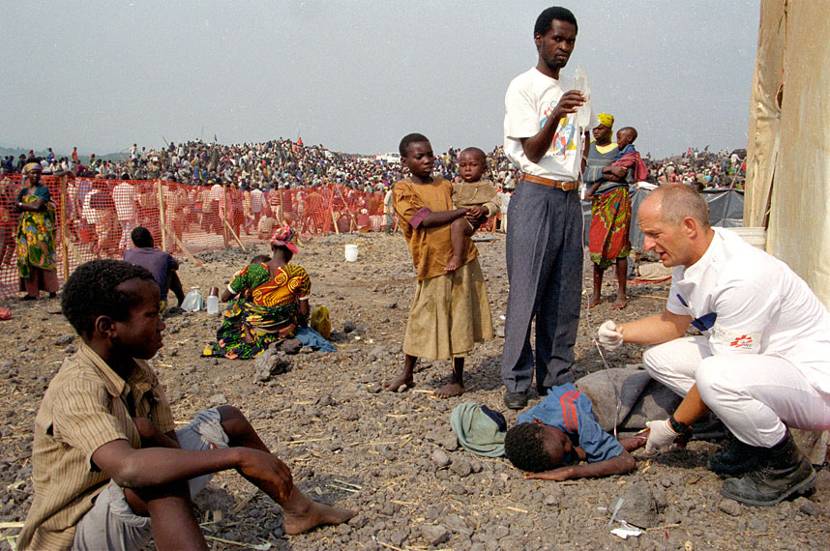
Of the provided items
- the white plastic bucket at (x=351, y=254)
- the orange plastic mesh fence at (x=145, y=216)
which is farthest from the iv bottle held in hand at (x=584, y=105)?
the white plastic bucket at (x=351, y=254)

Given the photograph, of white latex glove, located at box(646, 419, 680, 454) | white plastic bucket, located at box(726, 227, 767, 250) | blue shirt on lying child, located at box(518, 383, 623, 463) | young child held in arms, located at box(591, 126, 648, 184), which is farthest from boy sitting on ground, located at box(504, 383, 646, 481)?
young child held in arms, located at box(591, 126, 648, 184)

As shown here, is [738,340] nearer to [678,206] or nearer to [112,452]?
[678,206]

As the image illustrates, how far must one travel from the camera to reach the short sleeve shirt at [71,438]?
1989 millimetres

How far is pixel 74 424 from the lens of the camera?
198 centimetres

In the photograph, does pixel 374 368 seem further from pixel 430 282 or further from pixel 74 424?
pixel 74 424

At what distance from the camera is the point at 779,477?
110 inches

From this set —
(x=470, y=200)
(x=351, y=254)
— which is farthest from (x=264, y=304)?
(x=351, y=254)

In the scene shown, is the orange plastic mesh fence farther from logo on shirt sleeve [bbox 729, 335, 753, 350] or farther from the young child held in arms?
logo on shirt sleeve [bbox 729, 335, 753, 350]

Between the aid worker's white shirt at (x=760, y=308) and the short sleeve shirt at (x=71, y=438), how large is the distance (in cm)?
234

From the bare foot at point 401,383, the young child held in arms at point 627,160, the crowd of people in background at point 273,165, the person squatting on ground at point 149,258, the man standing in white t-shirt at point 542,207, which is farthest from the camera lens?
the crowd of people in background at point 273,165

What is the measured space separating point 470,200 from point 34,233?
250 inches

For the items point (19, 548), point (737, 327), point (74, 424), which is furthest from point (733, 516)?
point (19, 548)

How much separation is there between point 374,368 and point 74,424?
320 centimetres

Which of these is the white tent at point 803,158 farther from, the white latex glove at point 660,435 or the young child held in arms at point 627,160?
the young child held in arms at point 627,160
